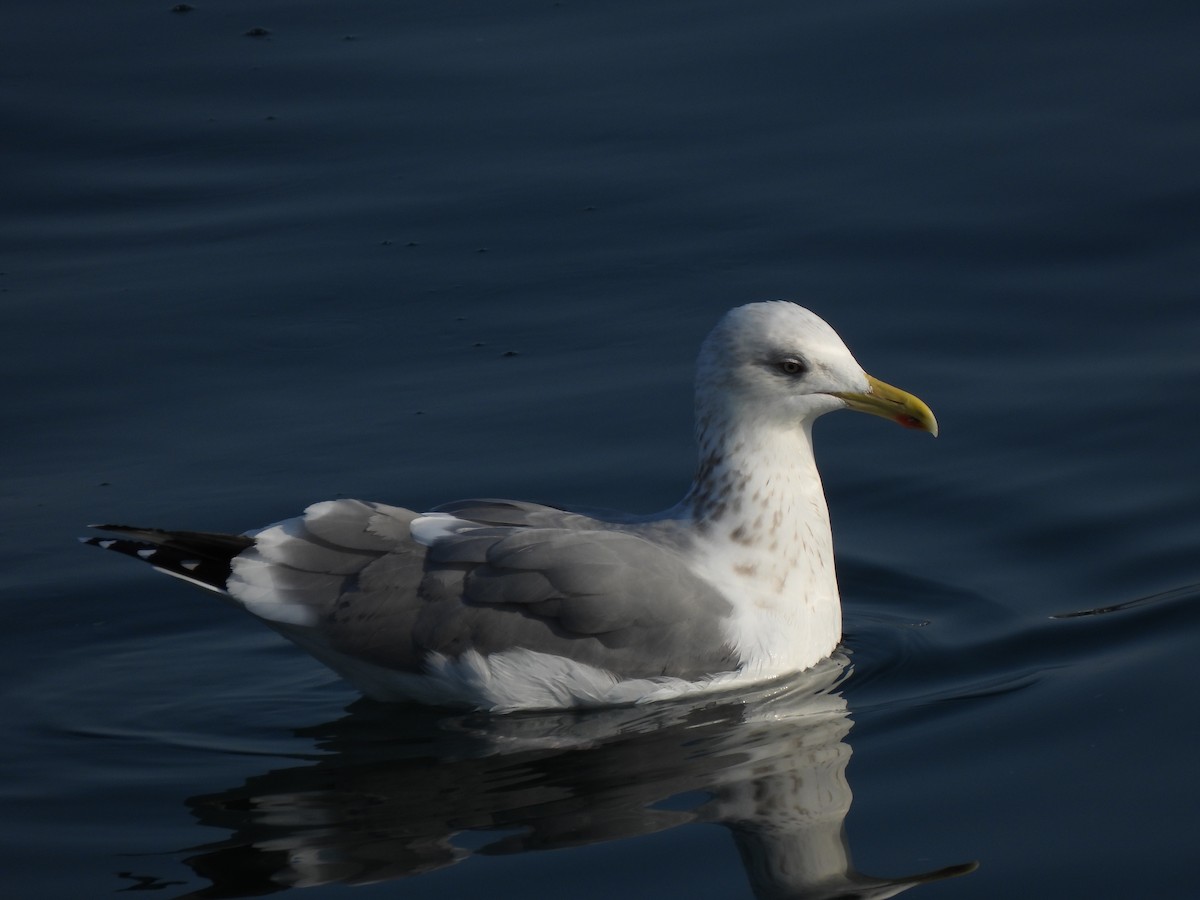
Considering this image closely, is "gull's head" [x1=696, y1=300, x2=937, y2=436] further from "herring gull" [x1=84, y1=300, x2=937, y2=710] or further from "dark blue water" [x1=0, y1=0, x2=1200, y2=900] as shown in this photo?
"dark blue water" [x1=0, y1=0, x2=1200, y2=900]

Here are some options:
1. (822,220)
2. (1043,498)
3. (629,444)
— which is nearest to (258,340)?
(629,444)

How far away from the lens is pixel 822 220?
33.9 feet

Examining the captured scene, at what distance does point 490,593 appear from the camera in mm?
6820

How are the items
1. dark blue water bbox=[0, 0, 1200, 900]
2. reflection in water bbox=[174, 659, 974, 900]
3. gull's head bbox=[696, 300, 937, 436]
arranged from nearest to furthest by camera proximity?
reflection in water bbox=[174, 659, 974, 900], dark blue water bbox=[0, 0, 1200, 900], gull's head bbox=[696, 300, 937, 436]

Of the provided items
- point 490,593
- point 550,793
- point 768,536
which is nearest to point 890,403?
point 768,536

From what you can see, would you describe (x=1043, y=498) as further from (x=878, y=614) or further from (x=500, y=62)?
(x=500, y=62)

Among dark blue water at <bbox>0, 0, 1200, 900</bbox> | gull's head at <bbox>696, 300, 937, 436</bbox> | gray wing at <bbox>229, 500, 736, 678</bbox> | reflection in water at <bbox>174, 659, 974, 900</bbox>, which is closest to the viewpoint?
reflection in water at <bbox>174, 659, 974, 900</bbox>

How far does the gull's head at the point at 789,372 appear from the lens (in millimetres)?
6984

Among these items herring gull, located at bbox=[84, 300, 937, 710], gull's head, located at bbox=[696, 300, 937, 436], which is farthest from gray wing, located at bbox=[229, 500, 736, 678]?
gull's head, located at bbox=[696, 300, 937, 436]

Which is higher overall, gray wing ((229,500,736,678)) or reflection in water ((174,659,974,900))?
gray wing ((229,500,736,678))

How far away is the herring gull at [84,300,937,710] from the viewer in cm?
682

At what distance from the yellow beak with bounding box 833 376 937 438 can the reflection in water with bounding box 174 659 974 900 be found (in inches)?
38.5

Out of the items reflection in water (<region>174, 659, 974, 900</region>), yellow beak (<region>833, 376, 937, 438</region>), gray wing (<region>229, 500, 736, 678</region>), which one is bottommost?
reflection in water (<region>174, 659, 974, 900</region>)

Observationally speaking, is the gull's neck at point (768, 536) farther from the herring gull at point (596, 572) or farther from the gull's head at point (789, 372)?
the gull's head at point (789, 372)
